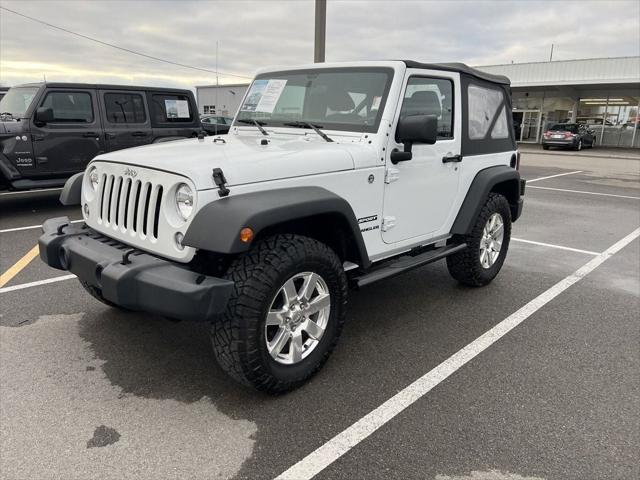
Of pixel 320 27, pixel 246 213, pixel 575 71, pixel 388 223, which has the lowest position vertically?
pixel 388 223

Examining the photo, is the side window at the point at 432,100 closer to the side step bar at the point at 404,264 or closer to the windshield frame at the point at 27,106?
the side step bar at the point at 404,264

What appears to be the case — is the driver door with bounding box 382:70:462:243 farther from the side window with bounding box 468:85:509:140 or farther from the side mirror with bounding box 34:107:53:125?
the side mirror with bounding box 34:107:53:125

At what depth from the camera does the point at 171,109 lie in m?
9.10

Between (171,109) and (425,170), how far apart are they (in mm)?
6584

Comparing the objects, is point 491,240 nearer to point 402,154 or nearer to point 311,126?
point 402,154

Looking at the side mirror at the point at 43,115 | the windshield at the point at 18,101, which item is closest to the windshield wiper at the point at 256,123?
the side mirror at the point at 43,115

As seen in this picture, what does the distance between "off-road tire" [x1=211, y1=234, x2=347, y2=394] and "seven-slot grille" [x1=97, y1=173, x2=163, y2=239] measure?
21.2 inches

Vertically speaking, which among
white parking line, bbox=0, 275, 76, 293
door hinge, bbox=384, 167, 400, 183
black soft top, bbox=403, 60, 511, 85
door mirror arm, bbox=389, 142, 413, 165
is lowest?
white parking line, bbox=0, 275, 76, 293

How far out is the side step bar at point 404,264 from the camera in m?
3.38

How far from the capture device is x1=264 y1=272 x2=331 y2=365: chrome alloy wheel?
2855mm

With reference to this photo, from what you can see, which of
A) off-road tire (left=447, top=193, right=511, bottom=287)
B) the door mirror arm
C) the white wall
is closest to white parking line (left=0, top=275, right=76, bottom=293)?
the door mirror arm

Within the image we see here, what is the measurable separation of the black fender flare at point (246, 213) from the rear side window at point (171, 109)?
6.87 m

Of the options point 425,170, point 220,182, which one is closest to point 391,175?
point 425,170

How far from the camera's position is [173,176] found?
8.72ft
